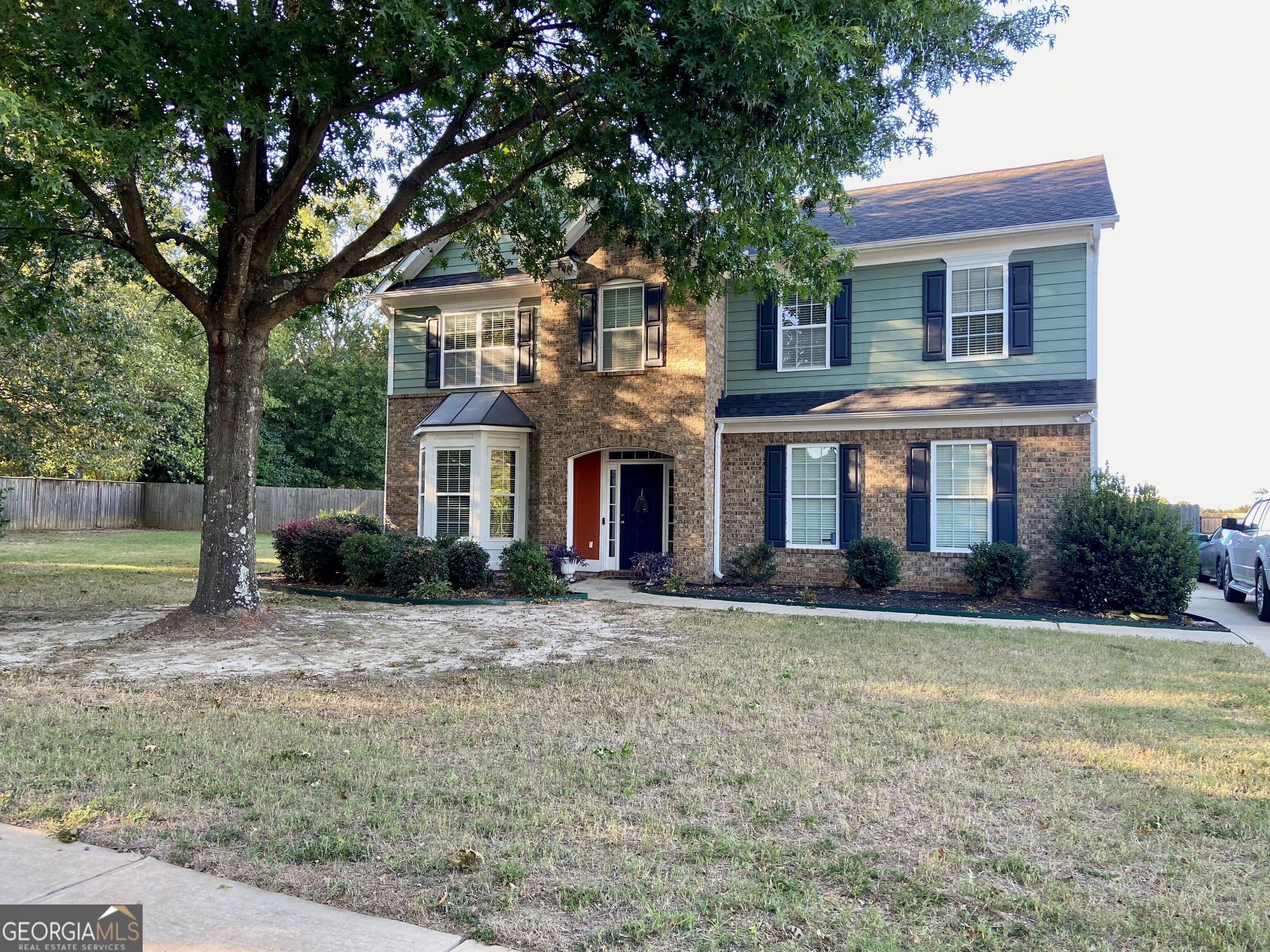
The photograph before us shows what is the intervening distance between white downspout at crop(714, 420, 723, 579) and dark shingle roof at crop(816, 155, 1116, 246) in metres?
3.92

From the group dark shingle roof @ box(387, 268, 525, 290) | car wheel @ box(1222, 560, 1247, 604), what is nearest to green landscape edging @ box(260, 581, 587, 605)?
dark shingle roof @ box(387, 268, 525, 290)

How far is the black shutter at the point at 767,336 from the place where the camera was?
1647cm

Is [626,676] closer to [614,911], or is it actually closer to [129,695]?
[129,695]

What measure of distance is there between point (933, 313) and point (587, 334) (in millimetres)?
6204

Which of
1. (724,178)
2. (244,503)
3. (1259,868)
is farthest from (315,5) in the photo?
(1259,868)

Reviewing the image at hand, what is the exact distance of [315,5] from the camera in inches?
342

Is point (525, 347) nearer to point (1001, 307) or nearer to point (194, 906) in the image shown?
point (1001, 307)

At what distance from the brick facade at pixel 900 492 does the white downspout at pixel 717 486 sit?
0.12 m

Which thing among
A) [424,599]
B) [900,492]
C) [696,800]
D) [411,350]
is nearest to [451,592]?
[424,599]

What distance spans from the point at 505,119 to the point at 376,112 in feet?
5.58

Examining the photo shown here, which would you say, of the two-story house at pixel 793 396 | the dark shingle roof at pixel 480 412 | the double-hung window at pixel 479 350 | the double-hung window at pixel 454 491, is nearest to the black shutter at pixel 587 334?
the two-story house at pixel 793 396

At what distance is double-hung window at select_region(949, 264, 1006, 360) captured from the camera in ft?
48.6

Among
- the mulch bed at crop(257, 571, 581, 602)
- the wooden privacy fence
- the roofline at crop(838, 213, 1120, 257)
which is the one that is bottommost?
the mulch bed at crop(257, 571, 581, 602)

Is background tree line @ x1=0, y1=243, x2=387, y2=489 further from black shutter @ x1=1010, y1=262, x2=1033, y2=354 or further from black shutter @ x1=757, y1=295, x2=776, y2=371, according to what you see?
black shutter @ x1=1010, y1=262, x2=1033, y2=354
